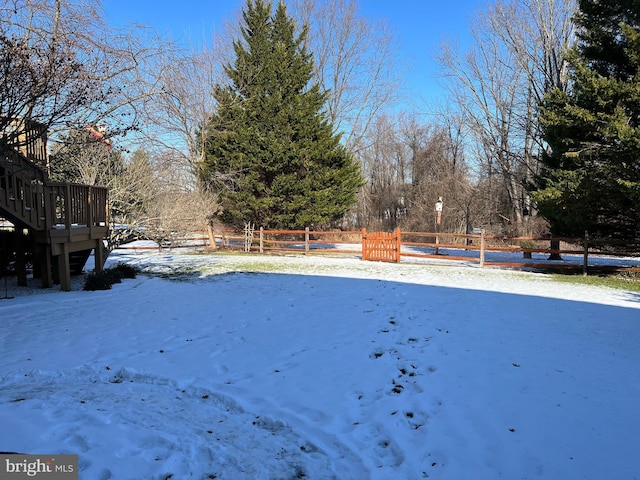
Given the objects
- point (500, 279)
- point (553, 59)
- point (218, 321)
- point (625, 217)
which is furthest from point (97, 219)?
point (553, 59)

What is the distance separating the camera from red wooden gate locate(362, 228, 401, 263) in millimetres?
14992

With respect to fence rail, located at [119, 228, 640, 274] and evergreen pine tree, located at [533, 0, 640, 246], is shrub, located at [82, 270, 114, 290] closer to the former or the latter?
fence rail, located at [119, 228, 640, 274]

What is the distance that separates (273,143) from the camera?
19.5 meters

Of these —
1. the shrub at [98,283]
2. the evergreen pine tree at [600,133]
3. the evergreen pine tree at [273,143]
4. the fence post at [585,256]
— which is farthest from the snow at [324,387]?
the evergreen pine tree at [273,143]

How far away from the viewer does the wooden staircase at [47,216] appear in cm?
756

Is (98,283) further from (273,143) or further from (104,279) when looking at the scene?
(273,143)

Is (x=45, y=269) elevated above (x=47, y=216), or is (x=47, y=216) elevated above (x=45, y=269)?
(x=47, y=216)

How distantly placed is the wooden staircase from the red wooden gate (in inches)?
359

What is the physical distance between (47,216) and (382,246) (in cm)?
1059

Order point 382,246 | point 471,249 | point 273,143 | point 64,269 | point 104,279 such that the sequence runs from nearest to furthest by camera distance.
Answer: point 64,269, point 104,279, point 382,246, point 471,249, point 273,143

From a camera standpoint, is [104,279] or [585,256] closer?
[104,279]

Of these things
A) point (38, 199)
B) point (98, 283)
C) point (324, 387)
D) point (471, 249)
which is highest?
point (38, 199)

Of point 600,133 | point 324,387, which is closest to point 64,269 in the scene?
point 324,387

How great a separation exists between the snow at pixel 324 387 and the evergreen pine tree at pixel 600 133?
4.33 metres
